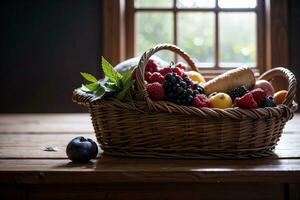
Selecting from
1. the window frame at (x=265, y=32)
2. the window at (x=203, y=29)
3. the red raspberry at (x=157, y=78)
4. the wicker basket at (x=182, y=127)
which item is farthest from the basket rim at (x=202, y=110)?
the window at (x=203, y=29)

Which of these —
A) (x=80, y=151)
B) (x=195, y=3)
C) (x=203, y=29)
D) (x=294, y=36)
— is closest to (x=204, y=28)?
(x=203, y=29)

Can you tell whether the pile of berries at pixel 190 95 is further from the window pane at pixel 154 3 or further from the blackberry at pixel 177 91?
the window pane at pixel 154 3

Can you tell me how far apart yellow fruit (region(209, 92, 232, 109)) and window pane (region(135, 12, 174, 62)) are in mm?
1365

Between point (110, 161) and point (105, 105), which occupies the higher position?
point (105, 105)

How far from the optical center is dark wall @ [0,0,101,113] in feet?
7.85

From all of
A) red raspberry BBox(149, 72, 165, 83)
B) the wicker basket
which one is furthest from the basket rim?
red raspberry BBox(149, 72, 165, 83)

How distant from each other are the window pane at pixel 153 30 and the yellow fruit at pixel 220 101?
1.36 m

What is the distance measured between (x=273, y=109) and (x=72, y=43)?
1.50 m

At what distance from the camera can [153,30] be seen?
2529 mm

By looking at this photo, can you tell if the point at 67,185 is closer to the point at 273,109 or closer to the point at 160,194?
the point at 160,194

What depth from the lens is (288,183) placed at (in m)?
1.04

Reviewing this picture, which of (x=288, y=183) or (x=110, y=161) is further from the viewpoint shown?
(x=110, y=161)

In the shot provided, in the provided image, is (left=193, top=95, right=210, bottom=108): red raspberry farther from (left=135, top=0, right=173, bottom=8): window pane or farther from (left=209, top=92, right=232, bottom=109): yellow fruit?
(left=135, top=0, right=173, bottom=8): window pane

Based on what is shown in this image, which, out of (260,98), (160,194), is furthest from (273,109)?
(160,194)
